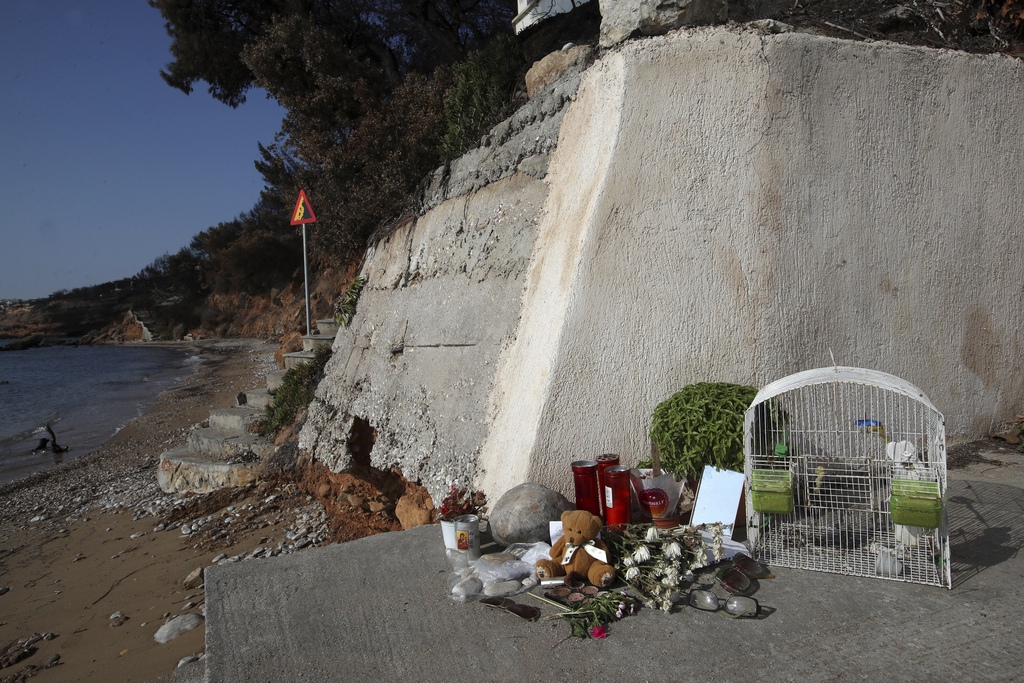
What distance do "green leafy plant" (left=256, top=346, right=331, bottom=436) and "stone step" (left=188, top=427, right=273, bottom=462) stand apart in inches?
8.4

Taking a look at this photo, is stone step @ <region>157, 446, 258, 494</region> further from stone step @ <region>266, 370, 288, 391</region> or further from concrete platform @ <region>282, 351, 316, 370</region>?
concrete platform @ <region>282, 351, 316, 370</region>

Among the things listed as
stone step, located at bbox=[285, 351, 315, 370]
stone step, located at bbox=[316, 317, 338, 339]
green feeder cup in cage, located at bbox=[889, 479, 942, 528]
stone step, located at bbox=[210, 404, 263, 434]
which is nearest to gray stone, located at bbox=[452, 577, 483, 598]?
green feeder cup in cage, located at bbox=[889, 479, 942, 528]

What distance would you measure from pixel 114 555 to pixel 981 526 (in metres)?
6.80

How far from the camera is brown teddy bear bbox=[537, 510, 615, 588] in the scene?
288 cm

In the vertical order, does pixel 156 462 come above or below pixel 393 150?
below

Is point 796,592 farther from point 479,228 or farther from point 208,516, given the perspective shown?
point 208,516

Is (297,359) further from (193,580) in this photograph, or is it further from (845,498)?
(845,498)

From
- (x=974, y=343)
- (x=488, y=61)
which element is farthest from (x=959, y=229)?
(x=488, y=61)

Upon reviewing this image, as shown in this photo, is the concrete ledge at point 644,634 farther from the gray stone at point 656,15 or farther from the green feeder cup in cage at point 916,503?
the gray stone at point 656,15

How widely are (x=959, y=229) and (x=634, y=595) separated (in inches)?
140

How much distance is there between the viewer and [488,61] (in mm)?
7168

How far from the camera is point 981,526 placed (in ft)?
10.7

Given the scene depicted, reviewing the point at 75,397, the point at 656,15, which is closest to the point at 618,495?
the point at 656,15

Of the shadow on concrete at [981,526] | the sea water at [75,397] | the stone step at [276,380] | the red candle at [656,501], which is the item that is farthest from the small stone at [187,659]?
the sea water at [75,397]
